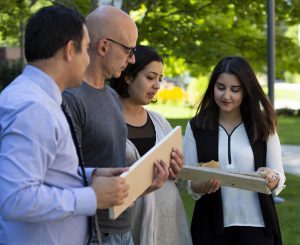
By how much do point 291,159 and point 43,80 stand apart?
9959mm

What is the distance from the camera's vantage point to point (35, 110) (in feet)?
6.09

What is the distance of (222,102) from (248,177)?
31.9 inches

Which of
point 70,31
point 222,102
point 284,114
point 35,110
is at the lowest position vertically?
point 284,114

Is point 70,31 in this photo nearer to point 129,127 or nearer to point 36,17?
point 36,17

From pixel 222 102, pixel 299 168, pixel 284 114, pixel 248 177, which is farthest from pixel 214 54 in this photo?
pixel 284 114

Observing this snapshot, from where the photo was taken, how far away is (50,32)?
1988 millimetres

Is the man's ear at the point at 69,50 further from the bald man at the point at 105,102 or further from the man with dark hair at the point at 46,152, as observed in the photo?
the bald man at the point at 105,102

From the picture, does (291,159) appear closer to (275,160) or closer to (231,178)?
(275,160)

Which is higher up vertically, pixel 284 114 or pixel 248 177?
A: pixel 248 177

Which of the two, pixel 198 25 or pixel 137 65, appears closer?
pixel 137 65

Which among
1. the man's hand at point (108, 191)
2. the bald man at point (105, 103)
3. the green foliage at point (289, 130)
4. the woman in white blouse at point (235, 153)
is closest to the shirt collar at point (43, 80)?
the man's hand at point (108, 191)

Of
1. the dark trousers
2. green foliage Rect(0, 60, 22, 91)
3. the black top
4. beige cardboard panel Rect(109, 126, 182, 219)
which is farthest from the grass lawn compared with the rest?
green foliage Rect(0, 60, 22, 91)

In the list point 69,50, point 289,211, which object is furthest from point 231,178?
point 289,211

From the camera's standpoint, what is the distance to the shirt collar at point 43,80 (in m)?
1.99
